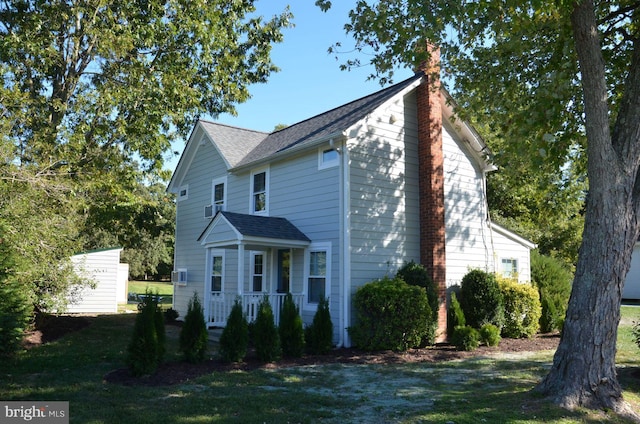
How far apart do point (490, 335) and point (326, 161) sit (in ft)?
20.0

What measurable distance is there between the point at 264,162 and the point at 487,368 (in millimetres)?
8526

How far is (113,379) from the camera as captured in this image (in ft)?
27.4

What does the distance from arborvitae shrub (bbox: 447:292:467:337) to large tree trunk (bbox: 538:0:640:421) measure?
567cm

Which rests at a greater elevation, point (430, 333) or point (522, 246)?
point (522, 246)

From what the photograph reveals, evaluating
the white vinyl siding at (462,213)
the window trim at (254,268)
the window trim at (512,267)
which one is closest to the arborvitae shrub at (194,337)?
the window trim at (254,268)

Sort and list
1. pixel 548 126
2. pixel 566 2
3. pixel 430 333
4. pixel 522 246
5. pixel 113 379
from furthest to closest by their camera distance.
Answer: pixel 522 246
pixel 430 333
pixel 548 126
pixel 113 379
pixel 566 2

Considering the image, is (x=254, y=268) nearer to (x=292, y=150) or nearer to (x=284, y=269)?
(x=284, y=269)

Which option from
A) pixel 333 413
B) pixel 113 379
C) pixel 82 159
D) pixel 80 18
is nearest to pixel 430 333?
pixel 333 413

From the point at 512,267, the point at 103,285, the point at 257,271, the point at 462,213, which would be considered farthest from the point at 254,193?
the point at 103,285

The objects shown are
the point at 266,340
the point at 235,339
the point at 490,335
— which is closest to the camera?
the point at 235,339

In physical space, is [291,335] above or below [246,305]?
below

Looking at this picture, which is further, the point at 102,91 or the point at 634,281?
the point at 634,281

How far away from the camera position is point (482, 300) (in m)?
13.7

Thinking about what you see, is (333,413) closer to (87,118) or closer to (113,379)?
(113,379)
